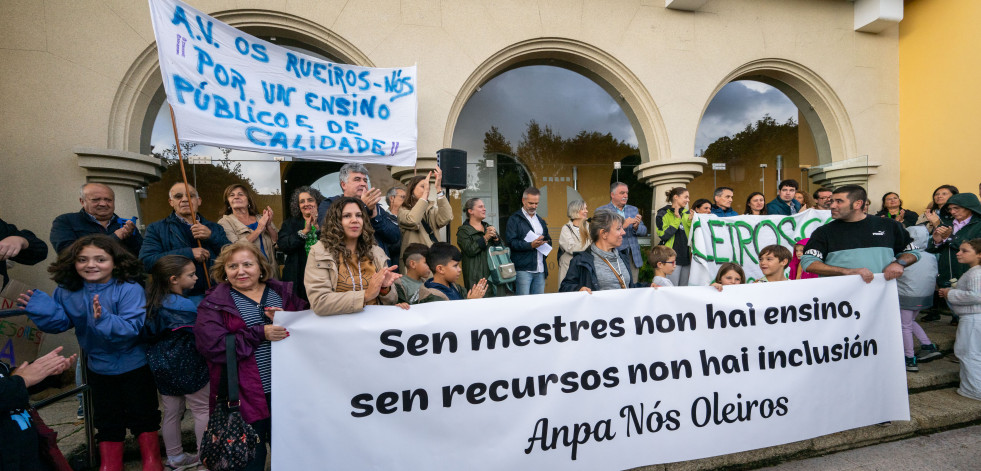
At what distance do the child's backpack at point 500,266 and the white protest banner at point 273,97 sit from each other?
1.20m

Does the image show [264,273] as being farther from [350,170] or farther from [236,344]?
[350,170]

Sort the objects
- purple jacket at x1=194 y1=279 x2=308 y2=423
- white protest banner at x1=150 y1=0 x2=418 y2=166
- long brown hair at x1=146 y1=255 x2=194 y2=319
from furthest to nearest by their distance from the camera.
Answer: white protest banner at x1=150 y1=0 x2=418 y2=166 < long brown hair at x1=146 y1=255 x2=194 y2=319 < purple jacket at x1=194 y1=279 x2=308 y2=423

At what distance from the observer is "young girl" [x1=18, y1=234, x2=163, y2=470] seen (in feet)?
Result: 7.89

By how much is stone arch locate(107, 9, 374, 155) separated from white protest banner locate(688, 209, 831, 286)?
13.9 ft

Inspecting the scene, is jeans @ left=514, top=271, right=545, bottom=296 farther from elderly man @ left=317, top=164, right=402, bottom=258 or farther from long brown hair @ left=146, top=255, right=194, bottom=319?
long brown hair @ left=146, top=255, right=194, bottom=319

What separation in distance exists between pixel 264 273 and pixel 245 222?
1676mm

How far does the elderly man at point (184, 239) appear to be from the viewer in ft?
10.4

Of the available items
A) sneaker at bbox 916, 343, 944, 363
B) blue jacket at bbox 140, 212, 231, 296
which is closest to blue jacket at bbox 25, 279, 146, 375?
blue jacket at bbox 140, 212, 231, 296

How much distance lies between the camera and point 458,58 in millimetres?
5418

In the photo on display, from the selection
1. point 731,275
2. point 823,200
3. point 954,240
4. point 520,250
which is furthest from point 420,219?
point 954,240

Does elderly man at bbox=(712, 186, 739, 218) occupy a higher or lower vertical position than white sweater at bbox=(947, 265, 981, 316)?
higher

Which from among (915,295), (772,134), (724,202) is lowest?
(915,295)

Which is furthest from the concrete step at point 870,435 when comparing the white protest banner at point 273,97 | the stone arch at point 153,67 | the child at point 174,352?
the stone arch at point 153,67

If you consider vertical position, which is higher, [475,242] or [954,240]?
[475,242]
